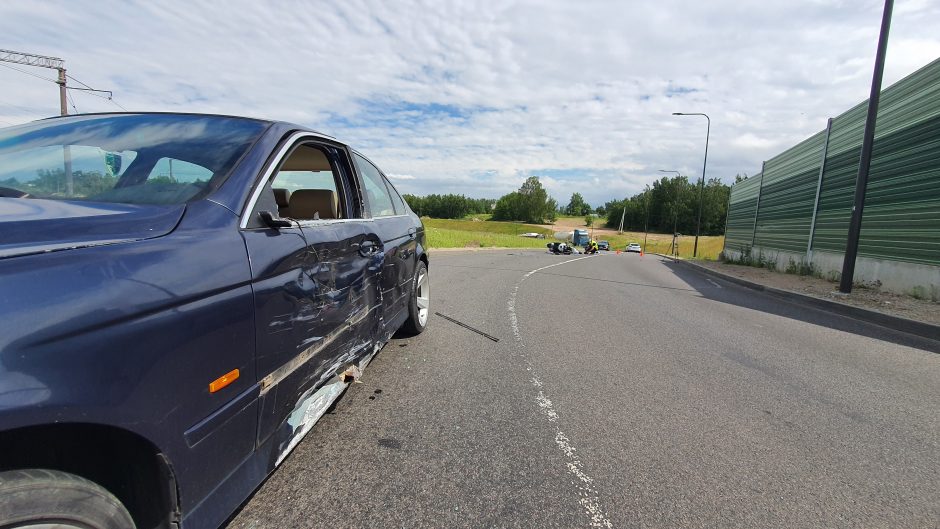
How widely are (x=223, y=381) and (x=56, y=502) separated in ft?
1.84

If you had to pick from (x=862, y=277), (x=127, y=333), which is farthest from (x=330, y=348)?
(x=862, y=277)

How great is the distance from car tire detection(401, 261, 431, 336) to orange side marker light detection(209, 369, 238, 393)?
3042 millimetres

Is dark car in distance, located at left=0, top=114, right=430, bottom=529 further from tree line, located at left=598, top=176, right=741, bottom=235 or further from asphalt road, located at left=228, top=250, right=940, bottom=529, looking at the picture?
tree line, located at left=598, top=176, right=741, bottom=235

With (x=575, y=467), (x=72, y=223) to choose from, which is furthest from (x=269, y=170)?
(x=575, y=467)

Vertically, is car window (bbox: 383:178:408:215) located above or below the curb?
above

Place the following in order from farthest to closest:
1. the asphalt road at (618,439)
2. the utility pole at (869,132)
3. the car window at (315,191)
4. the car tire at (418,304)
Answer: the utility pole at (869,132) < the car tire at (418,304) < the car window at (315,191) < the asphalt road at (618,439)

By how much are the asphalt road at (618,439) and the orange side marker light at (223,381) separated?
2.84 ft

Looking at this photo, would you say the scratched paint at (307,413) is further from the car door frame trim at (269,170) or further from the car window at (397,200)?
the car window at (397,200)

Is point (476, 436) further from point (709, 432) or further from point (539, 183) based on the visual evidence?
point (539, 183)

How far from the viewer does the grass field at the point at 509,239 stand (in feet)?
109

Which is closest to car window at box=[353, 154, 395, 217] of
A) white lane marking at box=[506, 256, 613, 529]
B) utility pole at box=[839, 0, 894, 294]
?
white lane marking at box=[506, 256, 613, 529]

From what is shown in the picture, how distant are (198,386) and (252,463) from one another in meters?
0.54

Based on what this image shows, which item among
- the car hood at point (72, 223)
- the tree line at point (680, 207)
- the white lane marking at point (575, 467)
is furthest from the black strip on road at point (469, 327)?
the tree line at point (680, 207)

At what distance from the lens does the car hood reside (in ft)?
4.20
